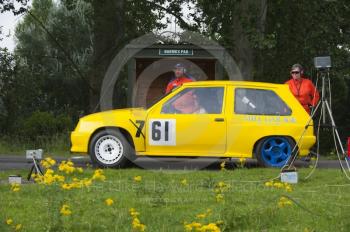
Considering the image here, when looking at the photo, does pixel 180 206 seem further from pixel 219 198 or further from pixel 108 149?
pixel 108 149

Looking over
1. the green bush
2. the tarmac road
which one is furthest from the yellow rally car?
the green bush

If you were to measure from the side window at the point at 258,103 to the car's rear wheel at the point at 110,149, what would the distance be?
2213 millimetres

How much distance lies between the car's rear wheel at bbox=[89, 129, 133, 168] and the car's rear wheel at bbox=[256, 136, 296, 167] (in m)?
2.43

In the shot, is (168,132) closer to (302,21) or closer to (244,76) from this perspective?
(244,76)

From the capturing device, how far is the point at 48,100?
122 ft

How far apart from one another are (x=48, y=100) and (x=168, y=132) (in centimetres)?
2509

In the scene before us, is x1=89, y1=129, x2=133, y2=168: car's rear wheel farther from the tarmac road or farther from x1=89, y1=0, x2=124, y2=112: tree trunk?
x1=89, y1=0, x2=124, y2=112: tree trunk

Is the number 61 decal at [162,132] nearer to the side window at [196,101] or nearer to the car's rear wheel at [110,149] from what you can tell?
the side window at [196,101]

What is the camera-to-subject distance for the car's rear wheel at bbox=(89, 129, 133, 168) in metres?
13.0

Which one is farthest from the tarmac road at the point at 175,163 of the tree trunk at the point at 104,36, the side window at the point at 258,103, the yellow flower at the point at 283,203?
the tree trunk at the point at 104,36

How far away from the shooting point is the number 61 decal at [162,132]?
42.5ft

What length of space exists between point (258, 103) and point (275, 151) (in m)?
0.97

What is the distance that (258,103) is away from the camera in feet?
43.4

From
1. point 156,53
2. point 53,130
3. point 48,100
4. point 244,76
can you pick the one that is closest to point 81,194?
point 156,53
